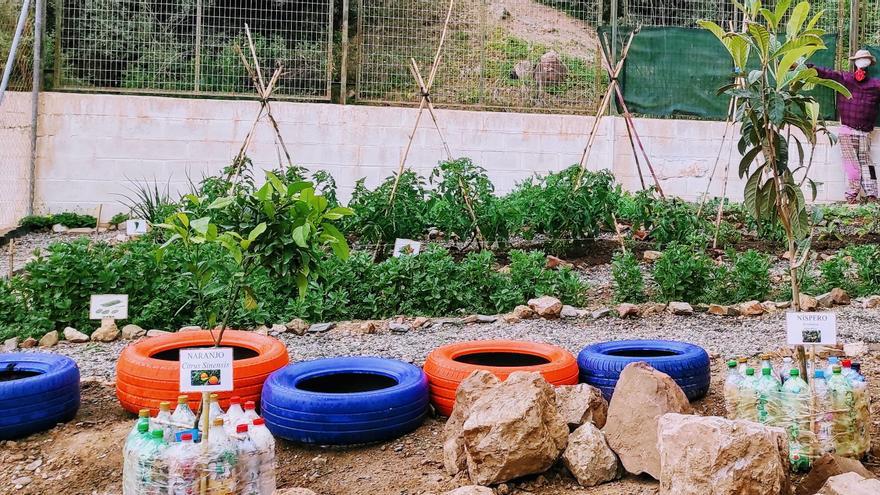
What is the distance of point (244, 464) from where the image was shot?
9.14ft

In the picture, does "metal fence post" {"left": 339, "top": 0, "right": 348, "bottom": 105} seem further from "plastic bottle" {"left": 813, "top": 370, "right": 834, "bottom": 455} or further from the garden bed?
"plastic bottle" {"left": 813, "top": 370, "right": 834, "bottom": 455}

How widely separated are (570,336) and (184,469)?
3.51m

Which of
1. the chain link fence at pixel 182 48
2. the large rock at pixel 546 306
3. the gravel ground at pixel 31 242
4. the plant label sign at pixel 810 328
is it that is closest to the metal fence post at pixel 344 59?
the chain link fence at pixel 182 48

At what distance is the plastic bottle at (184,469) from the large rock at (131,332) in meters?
3.17

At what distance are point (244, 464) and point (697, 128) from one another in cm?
1011

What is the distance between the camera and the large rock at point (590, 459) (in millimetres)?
3141

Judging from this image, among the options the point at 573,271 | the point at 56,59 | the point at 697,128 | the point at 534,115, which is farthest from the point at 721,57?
the point at 56,59

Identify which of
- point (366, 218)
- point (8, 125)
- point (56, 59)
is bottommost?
point (366, 218)

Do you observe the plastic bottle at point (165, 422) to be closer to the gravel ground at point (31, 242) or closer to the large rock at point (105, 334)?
the large rock at point (105, 334)

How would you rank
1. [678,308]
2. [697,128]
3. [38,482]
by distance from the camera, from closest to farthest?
[38,482] → [678,308] → [697,128]

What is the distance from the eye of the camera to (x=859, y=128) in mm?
11469

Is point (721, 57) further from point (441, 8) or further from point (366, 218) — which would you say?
point (366, 218)

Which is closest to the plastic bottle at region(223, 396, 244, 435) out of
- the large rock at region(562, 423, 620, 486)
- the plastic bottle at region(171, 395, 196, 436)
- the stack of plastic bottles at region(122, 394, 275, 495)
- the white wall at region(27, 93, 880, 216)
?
the stack of plastic bottles at region(122, 394, 275, 495)

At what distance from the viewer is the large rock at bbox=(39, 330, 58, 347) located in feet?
17.7
